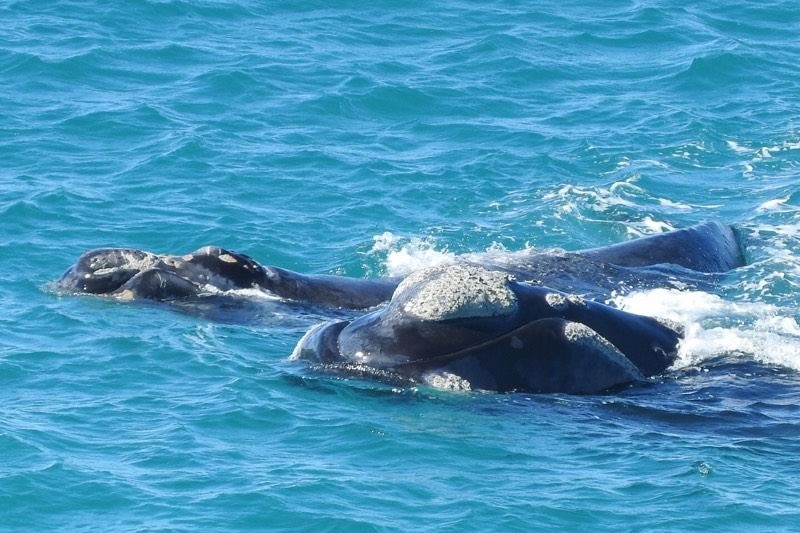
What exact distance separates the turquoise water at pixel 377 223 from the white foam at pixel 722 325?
0.05 meters

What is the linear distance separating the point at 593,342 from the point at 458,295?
52.6 inches

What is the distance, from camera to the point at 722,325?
53.7ft

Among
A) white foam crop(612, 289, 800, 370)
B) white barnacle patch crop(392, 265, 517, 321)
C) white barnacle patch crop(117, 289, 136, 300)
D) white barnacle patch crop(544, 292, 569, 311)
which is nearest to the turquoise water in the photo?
white foam crop(612, 289, 800, 370)

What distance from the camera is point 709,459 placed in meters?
12.2

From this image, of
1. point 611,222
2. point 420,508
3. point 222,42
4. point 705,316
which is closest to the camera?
point 420,508

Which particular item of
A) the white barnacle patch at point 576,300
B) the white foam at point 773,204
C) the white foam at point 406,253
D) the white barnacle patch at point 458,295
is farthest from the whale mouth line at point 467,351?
the white foam at point 773,204

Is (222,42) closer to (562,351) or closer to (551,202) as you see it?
(551,202)

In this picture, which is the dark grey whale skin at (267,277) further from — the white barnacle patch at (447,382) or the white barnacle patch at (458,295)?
the white barnacle patch at (447,382)

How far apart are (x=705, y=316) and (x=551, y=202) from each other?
226 inches

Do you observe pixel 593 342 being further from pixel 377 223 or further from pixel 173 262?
pixel 377 223

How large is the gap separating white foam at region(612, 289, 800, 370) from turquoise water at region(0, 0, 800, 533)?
0.05m

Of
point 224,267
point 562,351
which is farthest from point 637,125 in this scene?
point 562,351

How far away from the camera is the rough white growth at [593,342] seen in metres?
13.7

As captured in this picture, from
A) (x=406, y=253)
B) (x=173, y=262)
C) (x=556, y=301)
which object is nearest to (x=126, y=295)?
(x=173, y=262)
